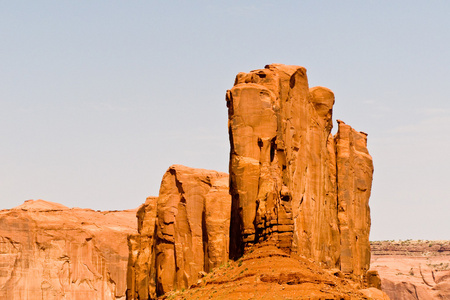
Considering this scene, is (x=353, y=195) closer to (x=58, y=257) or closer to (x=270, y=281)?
(x=270, y=281)

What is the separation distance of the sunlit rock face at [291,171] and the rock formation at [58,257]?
42521 mm

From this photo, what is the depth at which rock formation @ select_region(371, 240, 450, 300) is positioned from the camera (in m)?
129

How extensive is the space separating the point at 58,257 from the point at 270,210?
204ft

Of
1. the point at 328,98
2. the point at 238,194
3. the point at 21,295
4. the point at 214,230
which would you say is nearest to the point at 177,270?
the point at 214,230

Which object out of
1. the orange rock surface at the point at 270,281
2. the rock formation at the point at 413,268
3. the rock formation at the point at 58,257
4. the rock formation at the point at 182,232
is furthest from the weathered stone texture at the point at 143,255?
the rock formation at the point at 413,268

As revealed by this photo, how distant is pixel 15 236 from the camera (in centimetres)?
10431

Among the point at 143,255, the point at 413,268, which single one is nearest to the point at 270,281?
the point at 143,255

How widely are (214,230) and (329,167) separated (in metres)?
7.98

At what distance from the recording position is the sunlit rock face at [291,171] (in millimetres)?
46156

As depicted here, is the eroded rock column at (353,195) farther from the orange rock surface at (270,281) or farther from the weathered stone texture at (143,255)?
the orange rock surface at (270,281)

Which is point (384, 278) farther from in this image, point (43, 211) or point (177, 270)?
point (177, 270)

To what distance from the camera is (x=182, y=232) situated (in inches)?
2640

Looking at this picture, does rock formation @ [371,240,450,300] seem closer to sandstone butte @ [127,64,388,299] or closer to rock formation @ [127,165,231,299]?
sandstone butte @ [127,64,388,299]

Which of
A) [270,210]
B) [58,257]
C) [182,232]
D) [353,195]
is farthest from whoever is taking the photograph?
[58,257]
